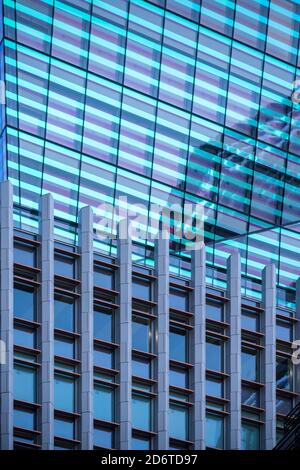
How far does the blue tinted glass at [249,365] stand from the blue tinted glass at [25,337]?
1211cm

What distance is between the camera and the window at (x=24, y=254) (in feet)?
298

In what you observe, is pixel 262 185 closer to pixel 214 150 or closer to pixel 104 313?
pixel 214 150

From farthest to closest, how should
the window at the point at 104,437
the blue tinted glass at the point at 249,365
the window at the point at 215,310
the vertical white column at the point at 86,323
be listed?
the blue tinted glass at the point at 249,365 < the window at the point at 215,310 < the window at the point at 104,437 < the vertical white column at the point at 86,323

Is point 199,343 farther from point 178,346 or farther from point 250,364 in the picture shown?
point 250,364

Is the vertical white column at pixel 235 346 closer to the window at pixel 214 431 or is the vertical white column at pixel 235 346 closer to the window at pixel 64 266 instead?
the window at pixel 214 431

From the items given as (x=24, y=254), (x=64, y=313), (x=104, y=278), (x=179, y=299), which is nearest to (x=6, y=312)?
(x=24, y=254)

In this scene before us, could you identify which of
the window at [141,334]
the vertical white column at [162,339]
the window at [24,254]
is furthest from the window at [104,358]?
the window at [24,254]

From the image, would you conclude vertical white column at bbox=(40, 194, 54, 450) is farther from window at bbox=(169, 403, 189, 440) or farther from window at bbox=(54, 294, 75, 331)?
window at bbox=(169, 403, 189, 440)

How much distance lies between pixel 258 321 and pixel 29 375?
1419 centimetres

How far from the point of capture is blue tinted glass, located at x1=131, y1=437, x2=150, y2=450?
91.8m

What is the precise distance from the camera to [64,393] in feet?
297

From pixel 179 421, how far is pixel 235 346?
5.01 metres

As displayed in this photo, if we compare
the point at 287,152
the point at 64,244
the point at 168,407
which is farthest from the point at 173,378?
the point at 287,152

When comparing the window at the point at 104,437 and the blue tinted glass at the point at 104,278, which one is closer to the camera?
the window at the point at 104,437
